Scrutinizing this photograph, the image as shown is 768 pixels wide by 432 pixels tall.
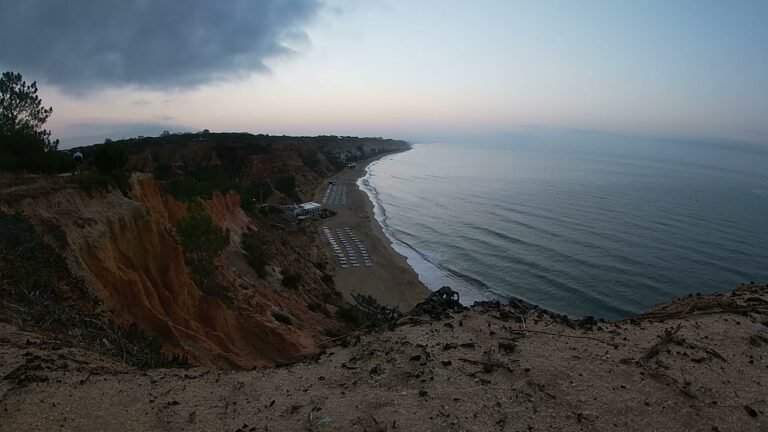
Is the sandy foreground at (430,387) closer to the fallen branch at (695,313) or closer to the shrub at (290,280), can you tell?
the fallen branch at (695,313)

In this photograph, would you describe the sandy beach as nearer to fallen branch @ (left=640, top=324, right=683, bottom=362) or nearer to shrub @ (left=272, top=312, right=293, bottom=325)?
shrub @ (left=272, top=312, right=293, bottom=325)

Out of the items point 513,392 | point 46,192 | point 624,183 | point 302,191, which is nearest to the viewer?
point 513,392

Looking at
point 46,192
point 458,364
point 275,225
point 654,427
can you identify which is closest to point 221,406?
point 458,364

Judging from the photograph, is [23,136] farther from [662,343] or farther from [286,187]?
[286,187]

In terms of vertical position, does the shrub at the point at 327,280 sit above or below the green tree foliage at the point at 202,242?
below

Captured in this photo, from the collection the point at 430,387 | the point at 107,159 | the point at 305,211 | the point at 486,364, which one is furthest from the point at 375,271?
the point at 430,387

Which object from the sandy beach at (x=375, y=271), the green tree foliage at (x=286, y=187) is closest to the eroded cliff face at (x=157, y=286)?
the sandy beach at (x=375, y=271)

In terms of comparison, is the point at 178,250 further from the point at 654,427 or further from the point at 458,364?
the point at 654,427
